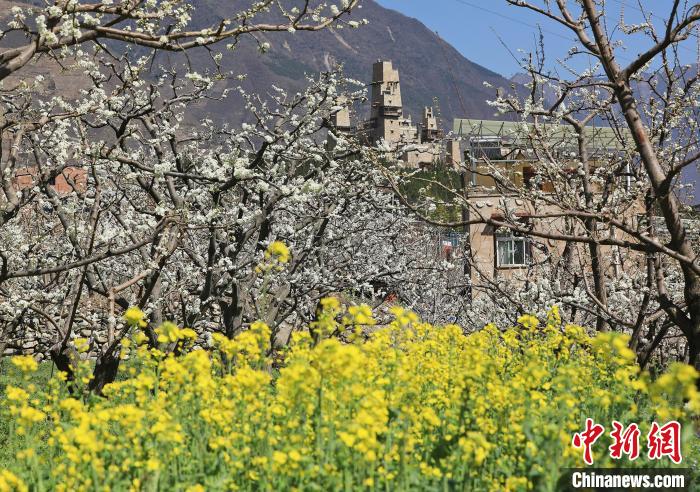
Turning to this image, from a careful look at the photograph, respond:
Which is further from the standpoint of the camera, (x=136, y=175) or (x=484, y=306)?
(x=484, y=306)

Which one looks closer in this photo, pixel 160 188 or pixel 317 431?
pixel 317 431

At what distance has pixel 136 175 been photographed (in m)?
7.01

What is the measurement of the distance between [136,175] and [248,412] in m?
3.60

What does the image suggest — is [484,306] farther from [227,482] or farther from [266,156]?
[227,482]

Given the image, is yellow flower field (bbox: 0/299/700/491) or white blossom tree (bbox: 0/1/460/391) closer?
yellow flower field (bbox: 0/299/700/491)

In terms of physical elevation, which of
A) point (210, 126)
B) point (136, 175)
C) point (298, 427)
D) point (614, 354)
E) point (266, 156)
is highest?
point (210, 126)

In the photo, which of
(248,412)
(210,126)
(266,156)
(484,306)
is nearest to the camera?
(248,412)

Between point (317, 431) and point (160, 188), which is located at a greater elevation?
point (160, 188)

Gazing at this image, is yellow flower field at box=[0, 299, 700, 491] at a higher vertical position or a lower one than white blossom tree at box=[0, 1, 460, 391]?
lower

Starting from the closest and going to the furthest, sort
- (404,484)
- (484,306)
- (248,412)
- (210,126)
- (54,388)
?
(404,484) → (248,412) → (54,388) → (210,126) → (484,306)

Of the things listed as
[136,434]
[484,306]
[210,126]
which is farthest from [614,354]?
[484,306]

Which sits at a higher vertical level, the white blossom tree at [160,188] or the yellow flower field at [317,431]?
the white blossom tree at [160,188]

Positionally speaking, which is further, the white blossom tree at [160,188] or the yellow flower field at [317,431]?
the white blossom tree at [160,188]

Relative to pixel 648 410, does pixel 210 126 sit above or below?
above
